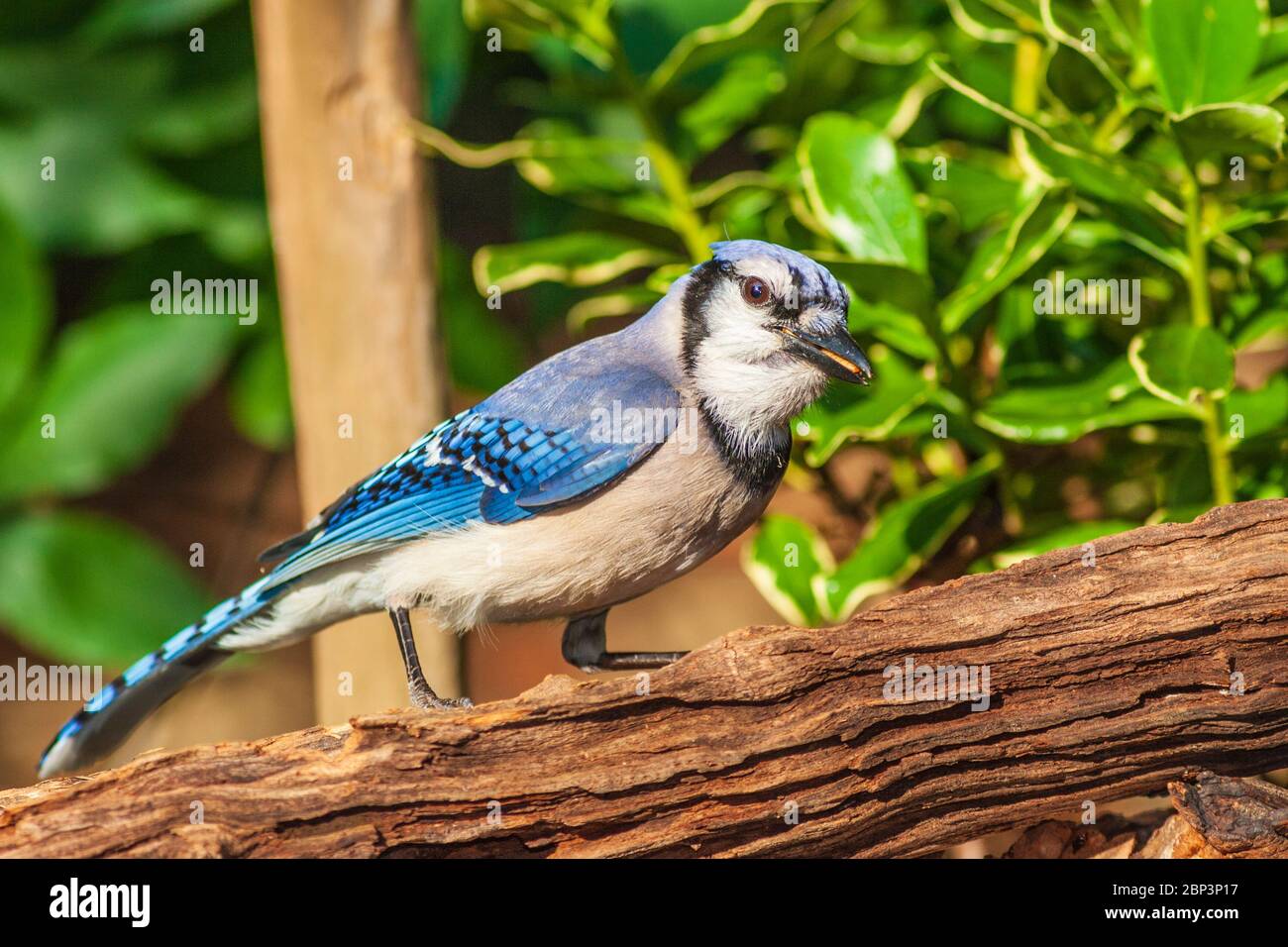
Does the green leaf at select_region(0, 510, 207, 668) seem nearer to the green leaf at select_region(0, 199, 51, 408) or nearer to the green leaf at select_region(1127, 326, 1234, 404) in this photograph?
the green leaf at select_region(0, 199, 51, 408)

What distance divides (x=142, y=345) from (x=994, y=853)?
2.38m

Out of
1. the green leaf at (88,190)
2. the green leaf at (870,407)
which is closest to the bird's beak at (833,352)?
the green leaf at (870,407)

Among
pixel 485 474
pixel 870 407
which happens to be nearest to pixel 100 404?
pixel 485 474

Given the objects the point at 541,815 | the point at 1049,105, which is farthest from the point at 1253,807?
the point at 1049,105

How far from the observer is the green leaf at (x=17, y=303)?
3018mm

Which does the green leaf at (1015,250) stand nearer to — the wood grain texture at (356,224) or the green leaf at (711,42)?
the green leaf at (711,42)

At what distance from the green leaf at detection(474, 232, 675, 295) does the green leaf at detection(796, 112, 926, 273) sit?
0.41m

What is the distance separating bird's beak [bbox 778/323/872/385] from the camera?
69.3 inches

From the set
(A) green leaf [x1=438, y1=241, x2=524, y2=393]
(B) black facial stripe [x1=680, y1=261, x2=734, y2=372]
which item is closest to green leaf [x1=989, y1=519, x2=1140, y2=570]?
(B) black facial stripe [x1=680, y1=261, x2=734, y2=372]

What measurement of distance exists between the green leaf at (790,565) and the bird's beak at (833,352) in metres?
0.70
